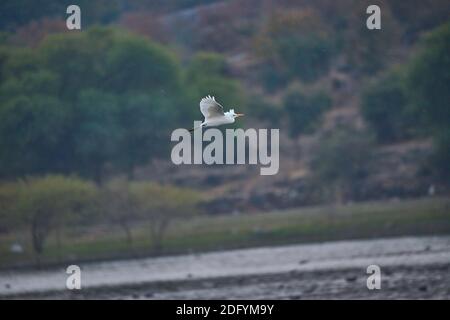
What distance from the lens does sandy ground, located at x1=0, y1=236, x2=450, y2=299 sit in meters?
64.1

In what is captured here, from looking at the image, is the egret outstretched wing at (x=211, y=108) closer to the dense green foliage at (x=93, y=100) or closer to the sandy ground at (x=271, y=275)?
the sandy ground at (x=271, y=275)

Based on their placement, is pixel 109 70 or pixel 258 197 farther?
pixel 109 70

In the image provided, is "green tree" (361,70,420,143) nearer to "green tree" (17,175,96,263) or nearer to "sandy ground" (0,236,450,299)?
"sandy ground" (0,236,450,299)

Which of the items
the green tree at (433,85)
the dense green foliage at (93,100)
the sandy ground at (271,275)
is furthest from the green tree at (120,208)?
the green tree at (433,85)

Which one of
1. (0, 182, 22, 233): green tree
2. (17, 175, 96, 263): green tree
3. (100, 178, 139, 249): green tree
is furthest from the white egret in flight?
(100, 178, 139, 249): green tree

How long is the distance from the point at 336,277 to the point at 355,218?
67.8 feet

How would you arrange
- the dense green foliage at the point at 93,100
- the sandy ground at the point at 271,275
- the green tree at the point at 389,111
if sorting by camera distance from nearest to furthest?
the sandy ground at the point at 271,275, the green tree at the point at 389,111, the dense green foliage at the point at 93,100

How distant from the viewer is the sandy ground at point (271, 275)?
6412cm

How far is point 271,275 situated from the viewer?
72.8m
